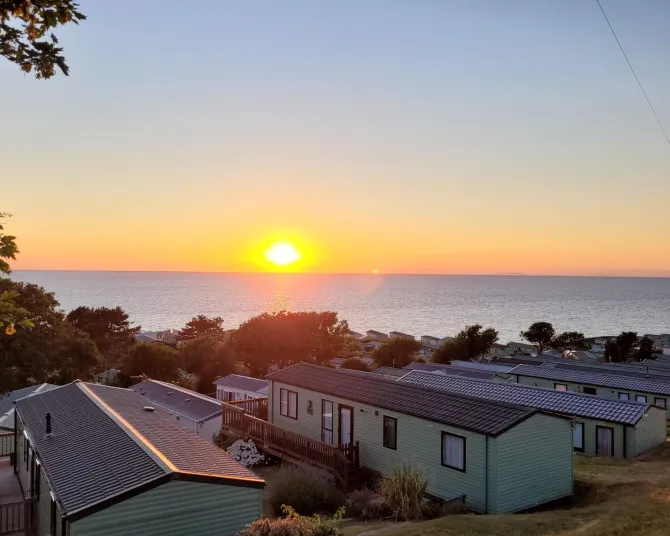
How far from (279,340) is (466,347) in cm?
2971

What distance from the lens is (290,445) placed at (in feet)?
78.8

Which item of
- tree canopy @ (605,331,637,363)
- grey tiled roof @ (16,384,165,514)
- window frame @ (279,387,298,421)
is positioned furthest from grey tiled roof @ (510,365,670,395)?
tree canopy @ (605,331,637,363)

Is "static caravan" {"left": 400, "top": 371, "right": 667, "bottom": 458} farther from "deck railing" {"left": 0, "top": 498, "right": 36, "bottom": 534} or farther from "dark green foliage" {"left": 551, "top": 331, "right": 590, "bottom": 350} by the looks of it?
"dark green foliage" {"left": 551, "top": 331, "right": 590, "bottom": 350}

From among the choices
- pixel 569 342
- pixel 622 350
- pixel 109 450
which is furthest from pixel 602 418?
pixel 569 342

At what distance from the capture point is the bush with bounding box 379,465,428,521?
1593cm

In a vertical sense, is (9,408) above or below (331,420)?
below

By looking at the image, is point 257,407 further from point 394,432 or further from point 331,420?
point 394,432

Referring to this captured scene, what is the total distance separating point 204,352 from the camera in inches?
2147

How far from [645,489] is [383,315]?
7128 inches

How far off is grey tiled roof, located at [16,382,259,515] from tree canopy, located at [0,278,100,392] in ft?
78.8

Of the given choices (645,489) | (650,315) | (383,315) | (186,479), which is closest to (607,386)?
(645,489)

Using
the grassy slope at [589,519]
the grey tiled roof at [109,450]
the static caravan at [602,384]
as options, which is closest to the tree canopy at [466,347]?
the static caravan at [602,384]

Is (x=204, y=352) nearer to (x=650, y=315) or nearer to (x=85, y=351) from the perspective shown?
(x=85, y=351)

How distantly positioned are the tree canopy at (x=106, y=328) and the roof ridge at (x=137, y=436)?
164 ft
